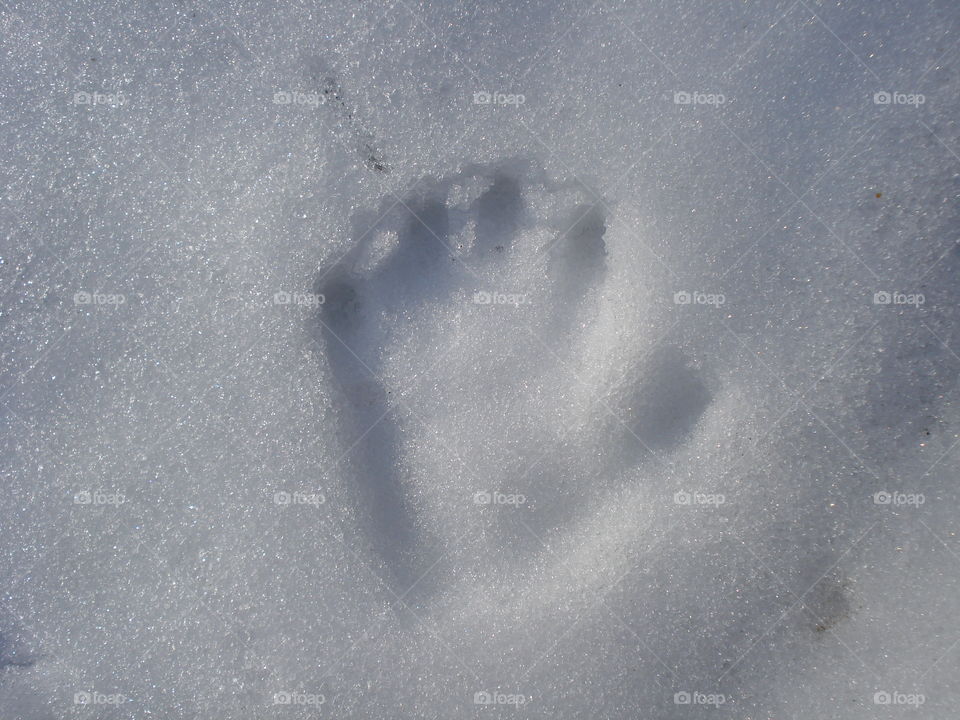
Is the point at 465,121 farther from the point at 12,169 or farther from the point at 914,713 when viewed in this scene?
the point at 914,713

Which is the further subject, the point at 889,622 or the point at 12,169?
the point at 12,169

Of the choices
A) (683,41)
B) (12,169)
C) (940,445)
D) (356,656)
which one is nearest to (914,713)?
(940,445)

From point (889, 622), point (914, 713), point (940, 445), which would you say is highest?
point (940, 445)

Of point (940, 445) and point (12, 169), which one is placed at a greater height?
point (12, 169)

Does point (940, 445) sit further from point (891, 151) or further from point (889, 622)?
point (891, 151)

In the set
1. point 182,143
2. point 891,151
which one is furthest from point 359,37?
point 891,151

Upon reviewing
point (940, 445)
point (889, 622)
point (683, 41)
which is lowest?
point (889, 622)
